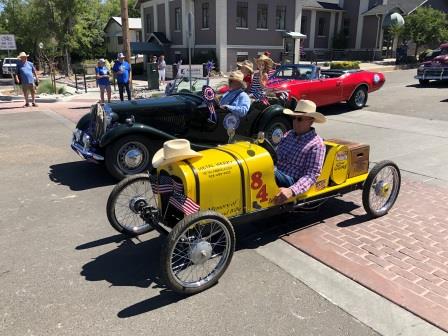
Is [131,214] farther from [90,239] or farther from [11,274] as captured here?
[11,274]

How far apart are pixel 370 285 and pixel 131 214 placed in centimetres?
251

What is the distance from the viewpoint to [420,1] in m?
39.6

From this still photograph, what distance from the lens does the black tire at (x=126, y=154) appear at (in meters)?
6.27

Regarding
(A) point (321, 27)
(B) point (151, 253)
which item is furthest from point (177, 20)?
(B) point (151, 253)

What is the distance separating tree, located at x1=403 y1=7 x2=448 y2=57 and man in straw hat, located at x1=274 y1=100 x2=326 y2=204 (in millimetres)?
31497

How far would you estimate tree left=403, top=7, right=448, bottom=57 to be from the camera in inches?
1215

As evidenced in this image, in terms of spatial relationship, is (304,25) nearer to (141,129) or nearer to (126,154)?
(141,129)

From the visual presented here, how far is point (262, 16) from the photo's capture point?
30.8m

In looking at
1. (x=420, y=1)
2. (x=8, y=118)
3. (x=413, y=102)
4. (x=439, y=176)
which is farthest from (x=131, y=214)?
(x=420, y=1)

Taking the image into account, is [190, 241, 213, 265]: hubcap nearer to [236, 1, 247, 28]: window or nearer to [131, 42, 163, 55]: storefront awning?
[236, 1, 247, 28]: window

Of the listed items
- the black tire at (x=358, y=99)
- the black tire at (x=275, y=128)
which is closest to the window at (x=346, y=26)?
the black tire at (x=358, y=99)

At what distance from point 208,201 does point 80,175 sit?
3.83 m

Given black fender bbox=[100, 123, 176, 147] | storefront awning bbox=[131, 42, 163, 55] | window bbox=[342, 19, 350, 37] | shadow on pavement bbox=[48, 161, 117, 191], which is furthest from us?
window bbox=[342, 19, 350, 37]

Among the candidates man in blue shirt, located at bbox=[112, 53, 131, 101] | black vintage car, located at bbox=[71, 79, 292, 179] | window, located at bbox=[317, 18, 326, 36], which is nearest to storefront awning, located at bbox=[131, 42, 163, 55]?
window, located at bbox=[317, 18, 326, 36]
